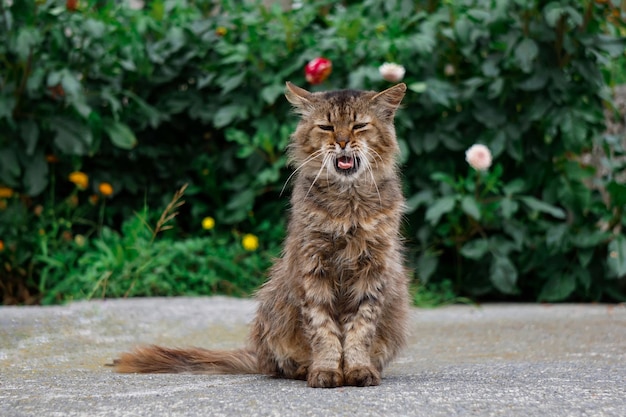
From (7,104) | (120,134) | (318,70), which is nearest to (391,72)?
(318,70)

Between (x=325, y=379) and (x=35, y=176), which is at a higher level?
(x=35, y=176)

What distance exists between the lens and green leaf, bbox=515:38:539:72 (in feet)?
Result: 20.2

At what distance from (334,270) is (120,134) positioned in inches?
135

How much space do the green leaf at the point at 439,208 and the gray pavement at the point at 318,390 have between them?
67cm

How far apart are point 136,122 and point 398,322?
4013mm

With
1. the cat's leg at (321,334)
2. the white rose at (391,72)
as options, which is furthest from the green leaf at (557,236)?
the cat's leg at (321,334)

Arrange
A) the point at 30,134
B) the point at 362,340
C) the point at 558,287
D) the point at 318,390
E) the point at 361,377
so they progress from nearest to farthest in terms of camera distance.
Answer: the point at 318,390, the point at 361,377, the point at 362,340, the point at 30,134, the point at 558,287

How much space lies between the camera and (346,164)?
3.66 meters

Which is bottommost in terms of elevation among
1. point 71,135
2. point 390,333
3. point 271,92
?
point 390,333

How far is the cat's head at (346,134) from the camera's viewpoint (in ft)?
12.1

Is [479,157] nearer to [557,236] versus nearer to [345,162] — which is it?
[557,236]

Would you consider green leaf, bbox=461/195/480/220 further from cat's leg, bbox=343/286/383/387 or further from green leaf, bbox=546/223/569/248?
cat's leg, bbox=343/286/383/387

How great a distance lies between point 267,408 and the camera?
2.87 metres

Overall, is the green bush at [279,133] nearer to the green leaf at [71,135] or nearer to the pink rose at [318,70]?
the green leaf at [71,135]
